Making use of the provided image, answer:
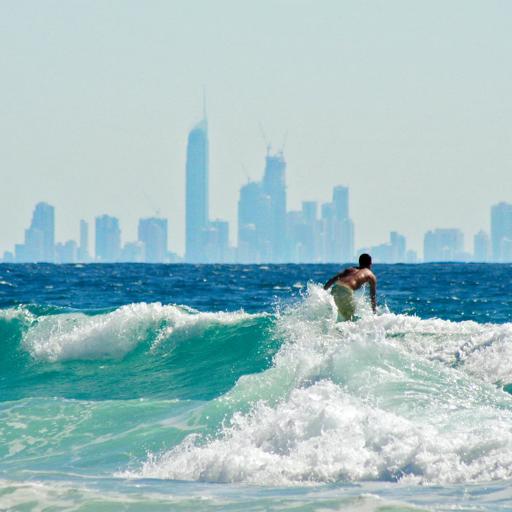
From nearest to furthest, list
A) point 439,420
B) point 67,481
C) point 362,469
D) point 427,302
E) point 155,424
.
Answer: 1. point 362,469
2. point 67,481
3. point 439,420
4. point 155,424
5. point 427,302

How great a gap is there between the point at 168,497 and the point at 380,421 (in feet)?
7.99

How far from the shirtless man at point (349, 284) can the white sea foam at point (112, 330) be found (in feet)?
14.0

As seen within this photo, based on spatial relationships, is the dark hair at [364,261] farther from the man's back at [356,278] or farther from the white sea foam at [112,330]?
the white sea foam at [112,330]

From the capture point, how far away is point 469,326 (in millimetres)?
17938

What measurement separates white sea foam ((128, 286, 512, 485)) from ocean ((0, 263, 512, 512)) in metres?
0.02

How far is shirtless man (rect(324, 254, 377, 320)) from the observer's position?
17719 mm

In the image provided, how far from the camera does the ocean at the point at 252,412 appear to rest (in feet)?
29.6

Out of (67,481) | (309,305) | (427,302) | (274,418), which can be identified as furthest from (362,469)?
(427,302)

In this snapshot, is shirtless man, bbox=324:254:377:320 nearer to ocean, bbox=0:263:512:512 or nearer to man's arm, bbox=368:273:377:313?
man's arm, bbox=368:273:377:313

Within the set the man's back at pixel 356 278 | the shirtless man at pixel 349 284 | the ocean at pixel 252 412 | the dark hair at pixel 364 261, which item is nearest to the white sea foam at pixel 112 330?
the ocean at pixel 252 412

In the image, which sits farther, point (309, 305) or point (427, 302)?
point (427, 302)

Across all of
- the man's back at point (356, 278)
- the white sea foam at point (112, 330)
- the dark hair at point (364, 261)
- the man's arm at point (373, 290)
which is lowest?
the white sea foam at point (112, 330)

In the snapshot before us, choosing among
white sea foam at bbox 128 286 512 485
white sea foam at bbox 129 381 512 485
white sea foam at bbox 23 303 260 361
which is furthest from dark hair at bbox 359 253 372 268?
white sea foam at bbox 129 381 512 485

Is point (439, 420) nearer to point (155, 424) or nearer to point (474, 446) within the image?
point (474, 446)
